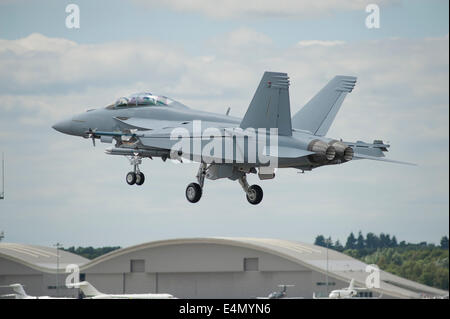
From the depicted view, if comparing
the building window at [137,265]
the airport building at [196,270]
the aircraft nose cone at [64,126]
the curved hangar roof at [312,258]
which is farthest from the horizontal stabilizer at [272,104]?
the building window at [137,265]

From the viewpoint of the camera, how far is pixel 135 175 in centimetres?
4403

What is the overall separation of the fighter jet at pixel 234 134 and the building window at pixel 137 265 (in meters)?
69.6

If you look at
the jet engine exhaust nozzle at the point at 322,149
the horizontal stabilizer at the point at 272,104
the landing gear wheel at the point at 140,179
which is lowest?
the landing gear wheel at the point at 140,179

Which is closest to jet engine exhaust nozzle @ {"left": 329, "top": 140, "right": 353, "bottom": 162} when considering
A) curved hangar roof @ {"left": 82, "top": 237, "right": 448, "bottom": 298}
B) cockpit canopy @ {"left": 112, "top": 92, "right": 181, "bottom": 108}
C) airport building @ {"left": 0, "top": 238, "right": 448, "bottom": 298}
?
cockpit canopy @ {"left": 112, "top": 92, "right": 181, "bottom": 108}

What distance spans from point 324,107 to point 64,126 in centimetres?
1285

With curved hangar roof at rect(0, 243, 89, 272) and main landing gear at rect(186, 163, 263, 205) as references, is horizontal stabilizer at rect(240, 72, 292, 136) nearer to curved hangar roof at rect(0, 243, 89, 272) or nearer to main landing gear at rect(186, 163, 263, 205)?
main landing gear at rect(186, 163, 263, 205)

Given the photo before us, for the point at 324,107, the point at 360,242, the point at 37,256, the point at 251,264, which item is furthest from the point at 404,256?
the point at 324,107

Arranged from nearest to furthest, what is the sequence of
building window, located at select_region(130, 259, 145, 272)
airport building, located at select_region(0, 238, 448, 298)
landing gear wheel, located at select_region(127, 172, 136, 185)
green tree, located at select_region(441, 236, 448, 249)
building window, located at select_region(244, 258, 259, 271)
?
landing gear wheel, located at select_region(127, 172, 136, 185) → airport building, located at select_region(0, 238, 448, 298) → building window, located at select_region(244, 258, 259, 271) → building window, located at select_region(130, 259, 145, 272) → green tree, located at select_region(441, 236, 448, 249)

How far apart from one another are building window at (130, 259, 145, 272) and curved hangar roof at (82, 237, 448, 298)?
4.03ft

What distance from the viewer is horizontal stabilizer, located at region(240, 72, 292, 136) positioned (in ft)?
126

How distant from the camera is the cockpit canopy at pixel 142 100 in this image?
4553 cm

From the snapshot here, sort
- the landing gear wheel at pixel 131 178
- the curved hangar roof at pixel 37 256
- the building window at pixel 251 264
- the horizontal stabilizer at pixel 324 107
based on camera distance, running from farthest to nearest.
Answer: the building window at pixel 251 264, the curved hangar roof at pixel 37 256, the horizontal stabilizer at pixel 324 107, the landing gear wheel at pixel 131 178

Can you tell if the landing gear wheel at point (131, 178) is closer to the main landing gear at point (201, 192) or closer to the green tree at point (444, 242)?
the main landing gear at point (201, 192)
